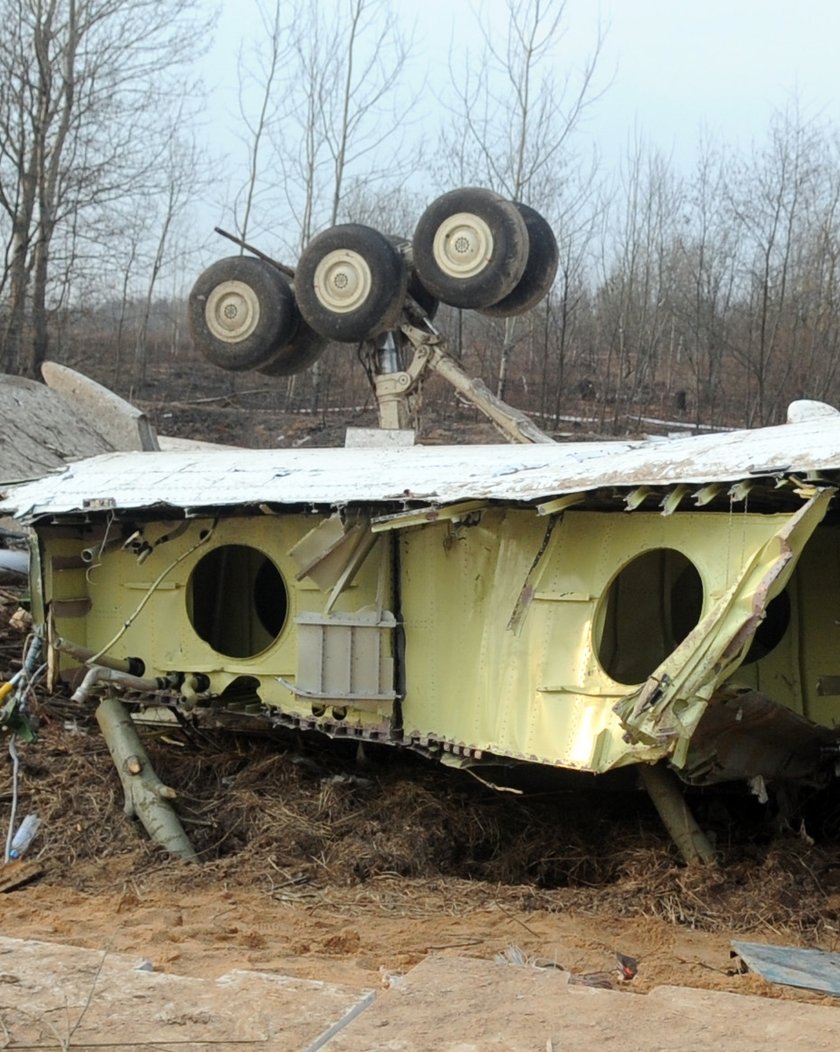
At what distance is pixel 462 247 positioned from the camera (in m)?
11.6

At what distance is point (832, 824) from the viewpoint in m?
9.21

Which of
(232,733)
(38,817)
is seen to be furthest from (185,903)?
(232,733)

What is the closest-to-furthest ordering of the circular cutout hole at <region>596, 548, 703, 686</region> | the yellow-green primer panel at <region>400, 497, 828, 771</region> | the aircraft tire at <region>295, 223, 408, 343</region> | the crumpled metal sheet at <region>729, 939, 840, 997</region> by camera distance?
the crumpled metal sheet at <region>729, 939, 840, 997</region>
the yellow-green primer panel at <region>400, 497, 828, 771</region>
the circular cutout hole at <region>596, 548, 703, 686</region>
the aircraft tire at <region>295, 223, 408, 343</region>

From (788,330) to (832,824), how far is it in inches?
819

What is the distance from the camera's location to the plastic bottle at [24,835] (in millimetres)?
8469

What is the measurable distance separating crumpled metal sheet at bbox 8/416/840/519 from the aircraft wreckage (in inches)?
1.3

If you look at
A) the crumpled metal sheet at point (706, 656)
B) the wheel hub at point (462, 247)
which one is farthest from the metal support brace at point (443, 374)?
the crumpled metal sheet at point (706, 656)

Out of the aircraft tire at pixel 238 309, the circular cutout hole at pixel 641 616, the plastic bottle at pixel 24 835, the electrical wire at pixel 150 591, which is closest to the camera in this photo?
the plastic bottle at pixel 24 835

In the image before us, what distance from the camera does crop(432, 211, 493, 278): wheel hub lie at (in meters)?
11.5

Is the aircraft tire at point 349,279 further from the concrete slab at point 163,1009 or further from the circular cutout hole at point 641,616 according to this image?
the concrete slab at point 163,1009

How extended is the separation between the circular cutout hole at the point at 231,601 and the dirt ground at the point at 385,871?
119cm

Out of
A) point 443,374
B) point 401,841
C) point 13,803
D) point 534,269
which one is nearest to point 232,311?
point 443,374

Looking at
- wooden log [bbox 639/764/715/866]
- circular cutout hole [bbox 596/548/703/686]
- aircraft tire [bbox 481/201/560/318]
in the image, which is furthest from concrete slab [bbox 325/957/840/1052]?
aircraft tire [bbox 481/201/560/318]

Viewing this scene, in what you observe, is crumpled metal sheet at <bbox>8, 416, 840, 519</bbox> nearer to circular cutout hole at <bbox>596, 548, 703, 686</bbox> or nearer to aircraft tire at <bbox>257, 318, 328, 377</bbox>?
circular cutout hole at <bbox>596, 548, 703, 686</bbox>
